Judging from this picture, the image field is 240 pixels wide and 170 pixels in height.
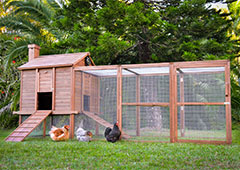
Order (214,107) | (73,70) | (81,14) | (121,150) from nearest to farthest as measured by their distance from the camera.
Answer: (121,150)
(214,107)
(73,70)
(81,14)

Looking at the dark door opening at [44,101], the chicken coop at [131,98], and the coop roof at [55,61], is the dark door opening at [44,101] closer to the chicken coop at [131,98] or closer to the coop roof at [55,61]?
the chicken coop at [131,98]

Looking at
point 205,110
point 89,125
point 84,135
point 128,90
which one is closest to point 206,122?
point 205,110

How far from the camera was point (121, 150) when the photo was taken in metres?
6.88

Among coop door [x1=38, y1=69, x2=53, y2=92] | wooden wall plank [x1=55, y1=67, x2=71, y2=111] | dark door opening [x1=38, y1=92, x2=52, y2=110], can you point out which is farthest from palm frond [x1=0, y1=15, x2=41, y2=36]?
wooden wall plank [x1=55, y1=67, x2=71, y2=111]

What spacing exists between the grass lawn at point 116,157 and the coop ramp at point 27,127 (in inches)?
52.1

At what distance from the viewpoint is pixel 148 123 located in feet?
29.8

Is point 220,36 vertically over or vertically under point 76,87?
over

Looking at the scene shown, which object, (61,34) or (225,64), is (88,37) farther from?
(225,64)

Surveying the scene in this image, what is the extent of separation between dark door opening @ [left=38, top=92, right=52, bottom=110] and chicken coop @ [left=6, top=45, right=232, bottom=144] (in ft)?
0.11

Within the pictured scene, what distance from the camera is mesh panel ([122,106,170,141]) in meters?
8.68

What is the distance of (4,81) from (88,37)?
4873mm

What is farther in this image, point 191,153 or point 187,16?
point 187,16

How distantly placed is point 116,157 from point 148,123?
3210mm

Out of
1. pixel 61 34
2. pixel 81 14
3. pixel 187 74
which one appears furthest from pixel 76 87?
pixel 61 34
